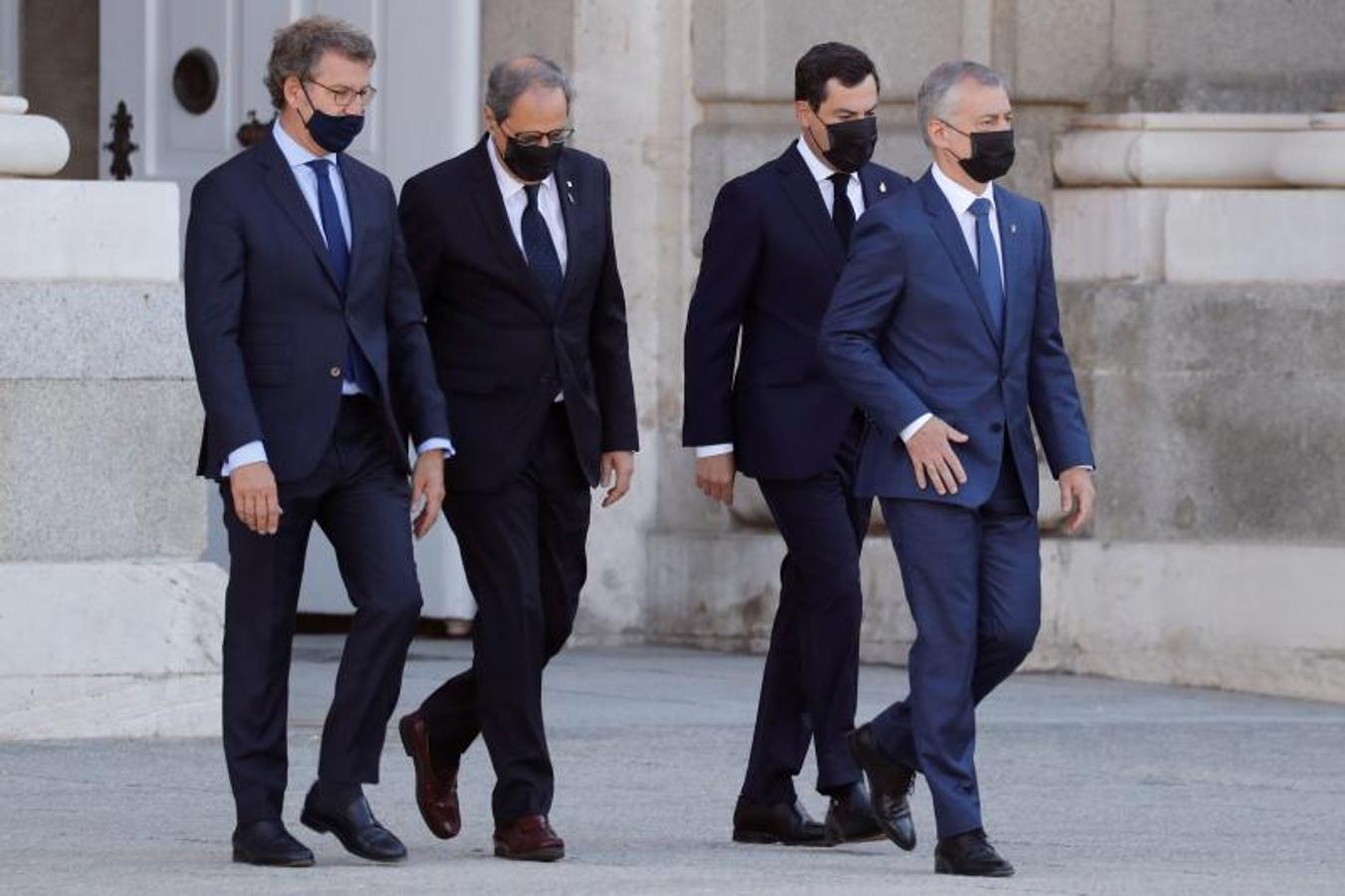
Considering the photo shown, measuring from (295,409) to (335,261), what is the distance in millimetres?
318

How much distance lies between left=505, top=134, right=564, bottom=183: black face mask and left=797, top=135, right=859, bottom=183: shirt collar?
640 mm

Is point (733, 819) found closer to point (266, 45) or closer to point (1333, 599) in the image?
point (1333, 599)

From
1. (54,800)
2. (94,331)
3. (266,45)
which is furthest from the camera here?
(266,45)

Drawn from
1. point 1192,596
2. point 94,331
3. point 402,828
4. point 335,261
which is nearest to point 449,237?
point 335,261

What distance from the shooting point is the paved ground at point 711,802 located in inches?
284

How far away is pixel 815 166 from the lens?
26.5 feet

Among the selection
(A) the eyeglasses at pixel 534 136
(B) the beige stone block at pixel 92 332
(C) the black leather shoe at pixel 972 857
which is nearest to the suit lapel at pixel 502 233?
(A) the eyeglasses at pixel 534 136

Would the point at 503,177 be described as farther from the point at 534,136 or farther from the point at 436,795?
the point at 436,795

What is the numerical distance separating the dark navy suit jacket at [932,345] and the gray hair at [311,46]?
1.08 metres

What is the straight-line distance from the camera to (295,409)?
24.2 ft

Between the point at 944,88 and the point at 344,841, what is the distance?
193cm

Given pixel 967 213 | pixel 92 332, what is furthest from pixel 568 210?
pixel 92 332

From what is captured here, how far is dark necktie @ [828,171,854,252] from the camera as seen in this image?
8.06m

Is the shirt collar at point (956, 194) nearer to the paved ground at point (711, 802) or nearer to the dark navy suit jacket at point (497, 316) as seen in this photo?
the dark navy suit jacket at point (497, 316)
